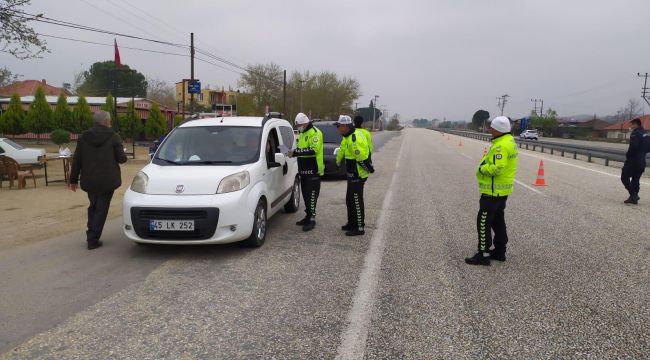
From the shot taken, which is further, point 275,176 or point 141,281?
point 275,176

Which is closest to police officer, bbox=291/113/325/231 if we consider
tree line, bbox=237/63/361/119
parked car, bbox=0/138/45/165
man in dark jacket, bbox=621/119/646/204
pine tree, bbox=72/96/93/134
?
man in dark jacket, bbox=621/119/646/204

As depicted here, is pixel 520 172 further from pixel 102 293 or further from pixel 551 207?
pixel 102 293

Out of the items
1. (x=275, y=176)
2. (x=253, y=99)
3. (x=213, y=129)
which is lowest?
(x=275, y=176)

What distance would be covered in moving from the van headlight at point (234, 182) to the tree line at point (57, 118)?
27152 mm

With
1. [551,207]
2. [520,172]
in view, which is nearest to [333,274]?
[551,207]

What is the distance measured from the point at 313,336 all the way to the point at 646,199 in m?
10.1

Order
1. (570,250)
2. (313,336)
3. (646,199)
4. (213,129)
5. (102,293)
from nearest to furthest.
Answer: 1. (313,336)
2. (102,293)
3. (570,250)
4. (213,129)
5. (646,199)

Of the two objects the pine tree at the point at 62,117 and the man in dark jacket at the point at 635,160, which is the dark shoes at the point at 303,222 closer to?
the man in dark jacket at the point at 635,160

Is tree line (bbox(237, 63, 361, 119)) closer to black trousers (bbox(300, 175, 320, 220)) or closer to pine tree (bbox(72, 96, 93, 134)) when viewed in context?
pine tree (bbox(72, 96, 93, 134))

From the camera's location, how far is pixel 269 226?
7.13m

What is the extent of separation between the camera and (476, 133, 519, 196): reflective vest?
16.4ft

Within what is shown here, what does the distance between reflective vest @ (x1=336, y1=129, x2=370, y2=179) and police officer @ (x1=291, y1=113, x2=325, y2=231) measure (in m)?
0.43

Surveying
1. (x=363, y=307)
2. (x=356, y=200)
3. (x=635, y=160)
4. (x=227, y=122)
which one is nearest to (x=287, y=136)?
(x=227, y=122)

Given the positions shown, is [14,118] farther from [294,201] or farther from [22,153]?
[294,201]
